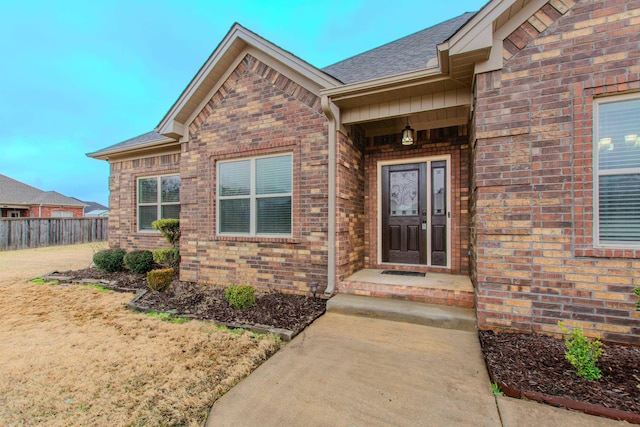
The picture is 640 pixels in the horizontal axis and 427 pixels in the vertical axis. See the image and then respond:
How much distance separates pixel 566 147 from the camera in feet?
9.78

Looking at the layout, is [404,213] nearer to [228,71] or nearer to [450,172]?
[450,172]

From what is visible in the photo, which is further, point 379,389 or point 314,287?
point 314,287

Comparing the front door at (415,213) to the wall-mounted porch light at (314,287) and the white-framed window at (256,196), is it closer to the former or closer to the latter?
the wall-mounted porch light at (314,287)

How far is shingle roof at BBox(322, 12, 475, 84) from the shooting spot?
458cm

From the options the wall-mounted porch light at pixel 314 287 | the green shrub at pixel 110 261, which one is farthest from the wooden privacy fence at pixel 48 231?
the wall-mounted porch light at pixel 314 287

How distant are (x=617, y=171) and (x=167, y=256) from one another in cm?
725

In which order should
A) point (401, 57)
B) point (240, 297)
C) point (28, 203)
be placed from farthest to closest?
point (28, 203), point (401, 57), point (240, 297)

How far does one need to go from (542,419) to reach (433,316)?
160 centimetres

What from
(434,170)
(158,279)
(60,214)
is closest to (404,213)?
(434,170)

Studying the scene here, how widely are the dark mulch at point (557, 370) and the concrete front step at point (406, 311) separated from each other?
374 millimetres

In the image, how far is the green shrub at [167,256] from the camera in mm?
6199

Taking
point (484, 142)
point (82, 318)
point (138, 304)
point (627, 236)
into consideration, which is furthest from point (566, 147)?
point (82, 318)

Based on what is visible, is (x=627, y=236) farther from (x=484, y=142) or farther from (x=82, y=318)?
(x=82, y=318)

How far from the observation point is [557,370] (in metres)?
2.41
